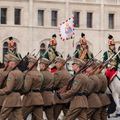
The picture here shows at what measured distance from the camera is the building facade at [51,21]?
39.9 m

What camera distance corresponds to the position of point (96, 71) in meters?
13.6

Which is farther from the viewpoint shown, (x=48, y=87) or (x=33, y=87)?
(x=48, y=87)

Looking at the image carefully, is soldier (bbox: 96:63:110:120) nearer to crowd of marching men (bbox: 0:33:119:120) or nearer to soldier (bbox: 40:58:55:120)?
crowd of marching men (bbox: 0:33:119:120)

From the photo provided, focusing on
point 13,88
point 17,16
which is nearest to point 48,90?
point 13,88

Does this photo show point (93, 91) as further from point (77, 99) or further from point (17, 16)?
point (17, 16)

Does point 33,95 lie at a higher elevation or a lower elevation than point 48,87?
lower

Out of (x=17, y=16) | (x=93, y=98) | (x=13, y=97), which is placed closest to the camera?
(x=13, y=97)

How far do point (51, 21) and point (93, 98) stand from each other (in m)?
29.7

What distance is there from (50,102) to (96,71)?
1898 mm

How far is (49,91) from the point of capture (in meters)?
12.7

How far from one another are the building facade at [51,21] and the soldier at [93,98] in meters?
25.6

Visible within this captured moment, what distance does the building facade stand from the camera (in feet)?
131

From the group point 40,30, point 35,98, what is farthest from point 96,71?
point 40,30

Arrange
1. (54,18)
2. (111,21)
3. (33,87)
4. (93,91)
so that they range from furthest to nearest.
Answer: (111,21) < (54,18) < (93,91) < (33,87)
